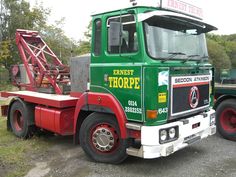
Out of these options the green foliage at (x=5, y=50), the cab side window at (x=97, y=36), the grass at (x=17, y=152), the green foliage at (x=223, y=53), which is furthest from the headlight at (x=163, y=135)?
the green foliage at (x=5, y=50)

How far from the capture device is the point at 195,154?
634 centimetres

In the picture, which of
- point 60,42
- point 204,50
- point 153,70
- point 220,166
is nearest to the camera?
point 153,70

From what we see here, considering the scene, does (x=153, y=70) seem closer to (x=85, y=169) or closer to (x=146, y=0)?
(x=146, y=0)

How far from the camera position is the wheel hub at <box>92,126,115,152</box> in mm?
5590

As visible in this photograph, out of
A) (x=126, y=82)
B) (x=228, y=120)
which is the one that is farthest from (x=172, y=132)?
(x=228, y=120)

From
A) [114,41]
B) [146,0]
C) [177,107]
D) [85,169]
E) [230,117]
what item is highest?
[146,0]

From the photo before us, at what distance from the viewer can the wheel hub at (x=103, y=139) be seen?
5590 millimetres

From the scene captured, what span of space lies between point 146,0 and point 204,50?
1685 mm

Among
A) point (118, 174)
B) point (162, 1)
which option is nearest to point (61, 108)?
point (118, 174)

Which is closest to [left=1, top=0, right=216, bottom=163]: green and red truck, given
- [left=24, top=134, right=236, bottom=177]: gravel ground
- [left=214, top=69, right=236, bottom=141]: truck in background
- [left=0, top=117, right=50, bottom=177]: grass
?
[left=24, top=134, right=236, bottom=177]: gravel ground

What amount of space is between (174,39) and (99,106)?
1647 millimetres

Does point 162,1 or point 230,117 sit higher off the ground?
point 162,1

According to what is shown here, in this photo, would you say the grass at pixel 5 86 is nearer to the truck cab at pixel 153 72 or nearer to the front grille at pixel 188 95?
the truck cab at pixel 153 72

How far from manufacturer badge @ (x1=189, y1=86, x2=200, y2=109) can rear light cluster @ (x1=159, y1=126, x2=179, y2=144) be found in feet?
2.23
